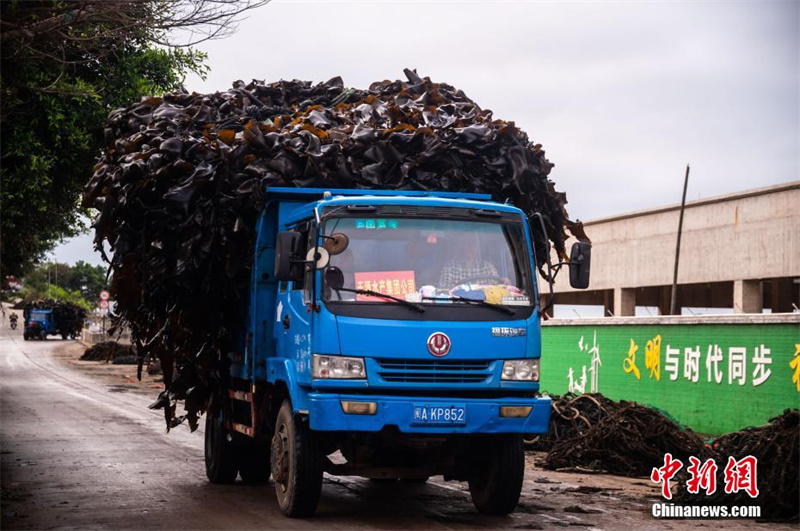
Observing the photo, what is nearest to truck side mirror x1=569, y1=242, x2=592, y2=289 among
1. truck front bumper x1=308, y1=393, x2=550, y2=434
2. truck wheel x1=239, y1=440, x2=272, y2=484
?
truck front bumper x1=308, y1=393, x2=550, y2=434

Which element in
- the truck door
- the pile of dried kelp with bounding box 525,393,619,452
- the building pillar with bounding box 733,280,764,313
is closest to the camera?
the truck door

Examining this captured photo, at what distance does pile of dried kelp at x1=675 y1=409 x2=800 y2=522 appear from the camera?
32.5ft

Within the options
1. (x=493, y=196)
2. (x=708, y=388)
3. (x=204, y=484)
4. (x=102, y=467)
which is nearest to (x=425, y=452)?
→ (x=493, y=196)

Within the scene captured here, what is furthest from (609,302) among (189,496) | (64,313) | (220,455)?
(64,313)

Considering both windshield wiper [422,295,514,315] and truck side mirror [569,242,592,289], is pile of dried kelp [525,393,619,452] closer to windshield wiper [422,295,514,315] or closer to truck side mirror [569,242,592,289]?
truck side mirror [569,242,592,289]

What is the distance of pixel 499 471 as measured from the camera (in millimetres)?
9398

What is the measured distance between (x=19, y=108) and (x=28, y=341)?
6619cm

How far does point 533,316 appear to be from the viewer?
9.18 meters

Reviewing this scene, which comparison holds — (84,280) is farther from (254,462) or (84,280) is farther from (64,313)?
(254,462)

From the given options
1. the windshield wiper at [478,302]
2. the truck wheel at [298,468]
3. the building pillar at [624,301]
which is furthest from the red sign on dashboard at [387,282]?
the building pillar at [624,301]

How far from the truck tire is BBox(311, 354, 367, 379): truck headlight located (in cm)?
158

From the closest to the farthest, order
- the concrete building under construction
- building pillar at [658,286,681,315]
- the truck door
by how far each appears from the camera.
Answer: the truck door, the concrete building under construction, building pillar at [658,286,681,315]

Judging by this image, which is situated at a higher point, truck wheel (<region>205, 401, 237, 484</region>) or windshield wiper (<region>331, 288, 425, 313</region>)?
windshield wiper (<region>331, 288, 425, 313</region>)

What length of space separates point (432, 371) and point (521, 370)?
824 mm
